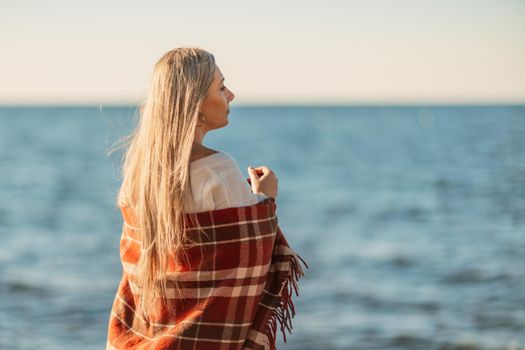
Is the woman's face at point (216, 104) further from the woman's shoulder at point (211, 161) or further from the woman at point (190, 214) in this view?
the woman's shoulder at point (211, 161)

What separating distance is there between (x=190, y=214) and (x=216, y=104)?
1.26 feet

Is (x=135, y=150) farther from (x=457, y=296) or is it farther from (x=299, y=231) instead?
(x=299, y=231)

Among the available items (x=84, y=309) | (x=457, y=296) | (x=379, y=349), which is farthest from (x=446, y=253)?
(x=84, y=309)

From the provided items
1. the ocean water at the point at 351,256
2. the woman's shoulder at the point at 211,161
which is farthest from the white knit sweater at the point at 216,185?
the ocean water at the point at 351,256

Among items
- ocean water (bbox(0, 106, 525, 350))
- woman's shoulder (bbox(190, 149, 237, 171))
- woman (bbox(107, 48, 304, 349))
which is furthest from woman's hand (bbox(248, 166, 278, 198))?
ocean water (bbox(0, 106, 525, 350))

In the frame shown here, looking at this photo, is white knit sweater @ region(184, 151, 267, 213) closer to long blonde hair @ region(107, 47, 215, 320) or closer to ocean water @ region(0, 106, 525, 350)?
long blonde hair @ region(107, 47, 215, 320)

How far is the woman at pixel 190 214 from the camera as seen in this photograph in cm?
288

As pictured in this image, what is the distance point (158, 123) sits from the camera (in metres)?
2.90

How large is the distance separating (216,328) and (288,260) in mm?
345

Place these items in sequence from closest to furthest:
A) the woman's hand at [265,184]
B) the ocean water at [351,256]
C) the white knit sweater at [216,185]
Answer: the white knit sweater at [216,185]
the woman's hand at [265,184]
the ocean water at [351,256]

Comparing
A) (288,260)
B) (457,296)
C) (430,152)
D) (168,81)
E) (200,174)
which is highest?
(168,81)

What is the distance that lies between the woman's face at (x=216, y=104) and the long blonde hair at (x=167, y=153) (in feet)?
0.10

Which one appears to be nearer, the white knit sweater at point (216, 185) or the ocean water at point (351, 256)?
the white knit sweater at point (216, 185)

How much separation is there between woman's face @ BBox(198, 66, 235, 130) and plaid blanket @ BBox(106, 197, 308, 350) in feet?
1.03
